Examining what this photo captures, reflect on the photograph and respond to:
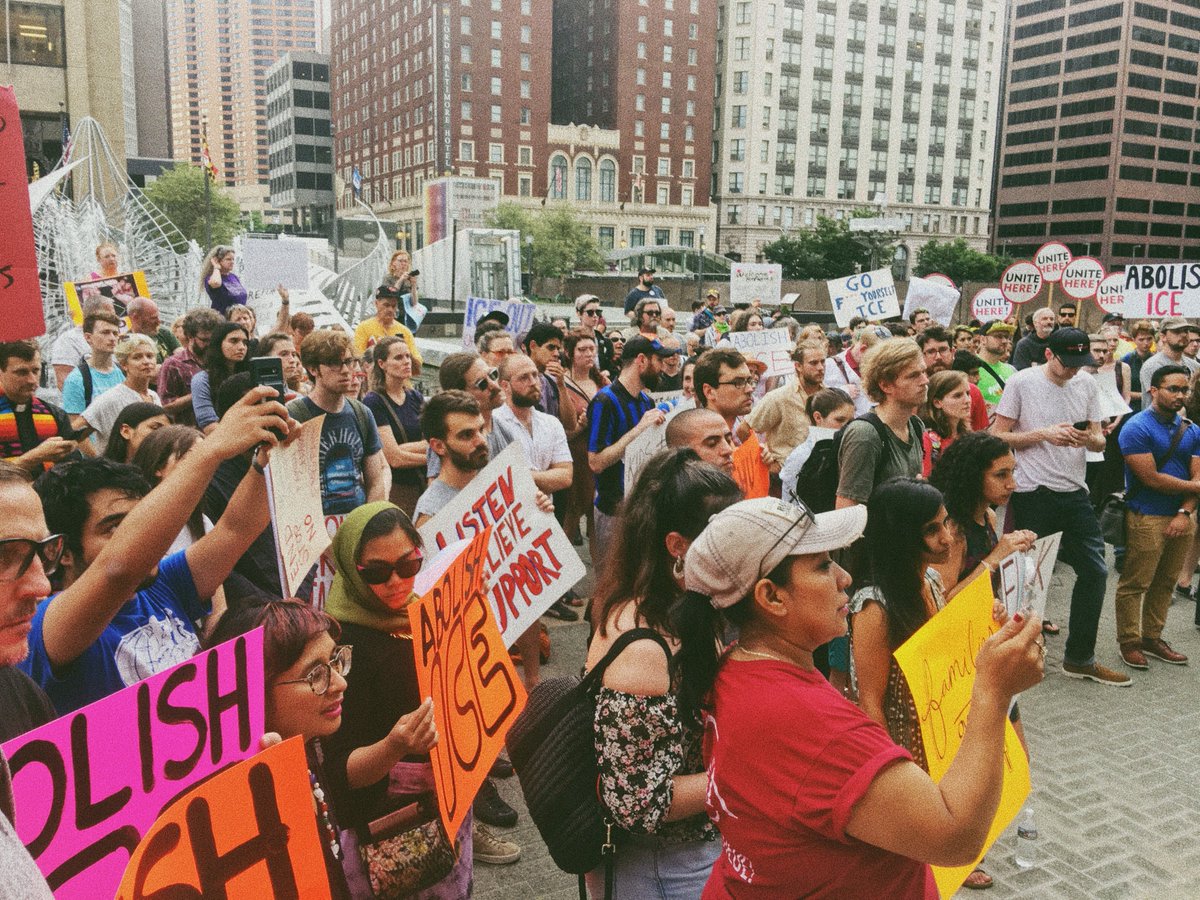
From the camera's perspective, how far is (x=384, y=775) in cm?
250

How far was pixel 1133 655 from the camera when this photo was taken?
256 inches

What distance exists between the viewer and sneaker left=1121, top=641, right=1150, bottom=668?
6.46m

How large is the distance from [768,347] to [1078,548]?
3749 mm

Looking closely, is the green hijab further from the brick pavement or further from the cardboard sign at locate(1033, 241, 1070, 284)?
the cardboard sign at locate(1033, 241, 1070, 284)

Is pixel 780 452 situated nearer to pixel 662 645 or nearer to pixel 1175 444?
pixel 1175 444

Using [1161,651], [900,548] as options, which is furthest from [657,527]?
[1161,651]

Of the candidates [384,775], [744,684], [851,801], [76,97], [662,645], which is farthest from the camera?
[76,97]

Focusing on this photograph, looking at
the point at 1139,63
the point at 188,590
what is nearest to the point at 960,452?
the point at 188,590

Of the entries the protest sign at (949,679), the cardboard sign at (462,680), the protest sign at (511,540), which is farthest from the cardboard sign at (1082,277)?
the cardboard sign at (462,680)

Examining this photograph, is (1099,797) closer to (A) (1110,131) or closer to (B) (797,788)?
(B) (797,788)

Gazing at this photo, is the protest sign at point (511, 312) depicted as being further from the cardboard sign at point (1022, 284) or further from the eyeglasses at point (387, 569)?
the cardboard sign at point (1022, 284)

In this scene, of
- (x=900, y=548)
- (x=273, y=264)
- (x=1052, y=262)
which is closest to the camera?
(x=900, y=548)

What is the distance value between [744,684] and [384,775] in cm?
108

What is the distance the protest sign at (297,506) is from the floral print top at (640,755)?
1371mm
